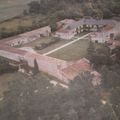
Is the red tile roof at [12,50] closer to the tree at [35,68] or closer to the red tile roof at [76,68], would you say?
the tree at [35,68]

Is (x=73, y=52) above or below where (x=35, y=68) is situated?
below

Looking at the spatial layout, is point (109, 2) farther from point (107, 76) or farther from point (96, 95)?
point (96, 95)

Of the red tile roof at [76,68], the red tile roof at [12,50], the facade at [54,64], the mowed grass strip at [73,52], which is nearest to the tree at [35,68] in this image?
the facade at [54,64]

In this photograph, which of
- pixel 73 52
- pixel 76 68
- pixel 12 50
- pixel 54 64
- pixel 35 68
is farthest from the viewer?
pixel 73 52

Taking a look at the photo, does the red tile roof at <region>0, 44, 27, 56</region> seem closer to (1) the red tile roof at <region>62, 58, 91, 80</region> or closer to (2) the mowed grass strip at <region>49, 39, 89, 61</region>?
(2) the mowed grass strip at <region>49, 39, 89, 61</region>

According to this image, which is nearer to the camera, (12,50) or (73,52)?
(12,50)

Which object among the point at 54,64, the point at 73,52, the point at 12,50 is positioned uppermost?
the point at 54,64

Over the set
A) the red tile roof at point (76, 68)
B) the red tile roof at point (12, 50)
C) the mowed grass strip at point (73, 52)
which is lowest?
the mowed grass strip at point (73, 52)

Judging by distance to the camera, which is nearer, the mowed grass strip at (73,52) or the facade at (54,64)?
the facade at (54,64)

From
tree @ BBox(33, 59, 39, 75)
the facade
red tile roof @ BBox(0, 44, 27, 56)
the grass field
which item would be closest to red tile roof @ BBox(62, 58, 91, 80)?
the facade

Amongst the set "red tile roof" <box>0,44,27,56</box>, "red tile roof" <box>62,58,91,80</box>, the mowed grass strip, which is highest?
"red tile roof" <box>62,58,91,80</box>

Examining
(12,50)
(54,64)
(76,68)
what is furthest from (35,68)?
(12,50)

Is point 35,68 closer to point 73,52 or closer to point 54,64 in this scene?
point 54,64
